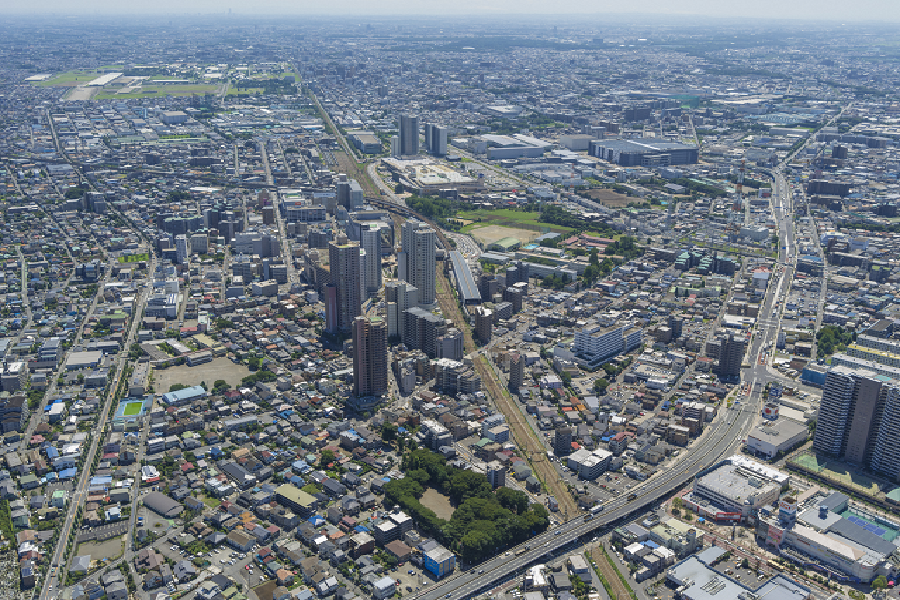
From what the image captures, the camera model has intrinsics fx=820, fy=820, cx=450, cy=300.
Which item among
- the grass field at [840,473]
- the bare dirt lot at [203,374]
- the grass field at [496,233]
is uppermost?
the grass field at [496,233]

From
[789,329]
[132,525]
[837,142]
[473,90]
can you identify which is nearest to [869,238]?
[789,329]

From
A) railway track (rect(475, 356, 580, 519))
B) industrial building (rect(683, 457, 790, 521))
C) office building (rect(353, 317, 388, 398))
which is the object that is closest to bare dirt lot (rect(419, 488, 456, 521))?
railway track (rect(475, 356, 580, 519))

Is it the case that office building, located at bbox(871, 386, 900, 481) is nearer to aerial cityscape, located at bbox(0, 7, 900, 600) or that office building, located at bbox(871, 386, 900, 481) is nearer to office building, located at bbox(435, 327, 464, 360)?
aerial cityscape, located at bbox(0, 7, 900, 600)

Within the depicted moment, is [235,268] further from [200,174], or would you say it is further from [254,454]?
[200,174]

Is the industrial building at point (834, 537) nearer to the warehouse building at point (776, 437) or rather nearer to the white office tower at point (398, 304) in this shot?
the warehouse building at point (776, 437)

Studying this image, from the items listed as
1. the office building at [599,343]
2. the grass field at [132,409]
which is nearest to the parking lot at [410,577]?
the grass field at [132,409]

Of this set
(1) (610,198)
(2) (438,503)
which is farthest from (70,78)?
(2) (438,503)

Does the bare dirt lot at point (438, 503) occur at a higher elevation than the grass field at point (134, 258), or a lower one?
lower

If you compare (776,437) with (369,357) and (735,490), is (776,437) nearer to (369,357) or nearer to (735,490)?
(735,490)
